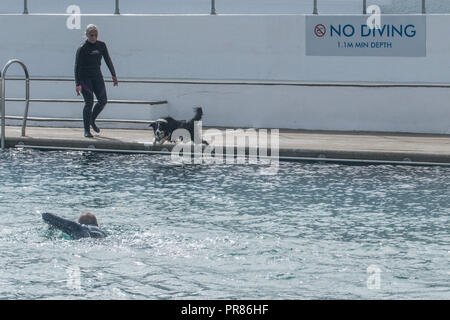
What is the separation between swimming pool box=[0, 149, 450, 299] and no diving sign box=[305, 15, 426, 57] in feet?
14.4

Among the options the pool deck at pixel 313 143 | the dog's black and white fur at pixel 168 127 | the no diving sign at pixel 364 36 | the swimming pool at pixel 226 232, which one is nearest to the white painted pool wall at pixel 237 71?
the no diving sign at pixel 364 36

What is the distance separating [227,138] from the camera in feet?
55.0

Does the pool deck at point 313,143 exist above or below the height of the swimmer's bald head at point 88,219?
above

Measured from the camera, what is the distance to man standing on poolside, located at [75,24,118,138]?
55.0ft

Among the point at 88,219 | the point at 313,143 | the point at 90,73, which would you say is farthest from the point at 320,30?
the point at 88,219

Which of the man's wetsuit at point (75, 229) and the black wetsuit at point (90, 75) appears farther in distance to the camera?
the black wetsuit at point (90, 75)

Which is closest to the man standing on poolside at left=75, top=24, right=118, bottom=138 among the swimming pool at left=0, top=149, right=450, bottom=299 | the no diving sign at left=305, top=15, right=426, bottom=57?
the swimming pool at left=0, top=149, right=450, bottom=299

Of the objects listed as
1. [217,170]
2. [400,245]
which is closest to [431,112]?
[217,170]

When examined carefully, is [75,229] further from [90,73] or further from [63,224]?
[90,73]

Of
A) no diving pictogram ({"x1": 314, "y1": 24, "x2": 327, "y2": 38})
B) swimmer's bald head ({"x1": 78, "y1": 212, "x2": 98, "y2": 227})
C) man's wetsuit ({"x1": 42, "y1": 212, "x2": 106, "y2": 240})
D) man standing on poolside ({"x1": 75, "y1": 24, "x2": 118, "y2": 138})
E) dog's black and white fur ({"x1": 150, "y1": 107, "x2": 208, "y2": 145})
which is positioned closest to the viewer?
man's wetsuit ({"x1": 42, "y1": 212, "x2": 106, "y2": 240})

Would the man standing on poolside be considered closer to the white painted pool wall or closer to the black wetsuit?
the black wetsuit

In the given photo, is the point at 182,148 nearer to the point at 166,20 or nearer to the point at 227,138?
the point at 227,138

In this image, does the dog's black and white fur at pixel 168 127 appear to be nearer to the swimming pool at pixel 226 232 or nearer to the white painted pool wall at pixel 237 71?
the swimming pool at pixel 226 232

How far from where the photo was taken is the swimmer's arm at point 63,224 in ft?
30.6
